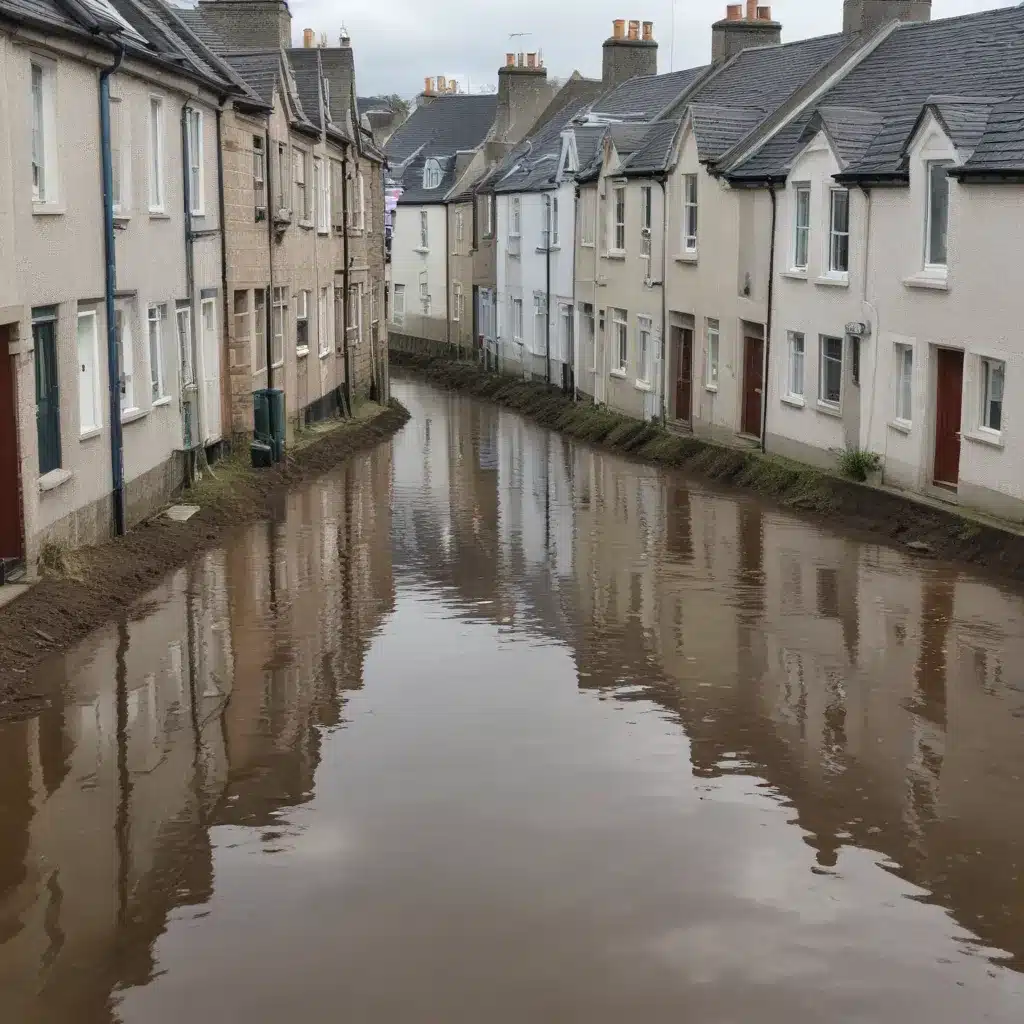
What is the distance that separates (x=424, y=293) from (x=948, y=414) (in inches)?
1771

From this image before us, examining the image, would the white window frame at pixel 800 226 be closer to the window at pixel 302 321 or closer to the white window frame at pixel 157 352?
the window at pixel 302 321

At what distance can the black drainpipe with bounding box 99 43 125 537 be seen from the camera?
19016 millimetres

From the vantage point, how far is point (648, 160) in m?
37.1

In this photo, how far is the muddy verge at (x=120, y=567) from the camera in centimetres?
1395

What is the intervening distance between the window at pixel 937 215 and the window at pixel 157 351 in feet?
38.2

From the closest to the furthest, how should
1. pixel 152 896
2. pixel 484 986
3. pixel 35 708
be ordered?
pixel 484 986
pixel 152 896
pixel 35 708

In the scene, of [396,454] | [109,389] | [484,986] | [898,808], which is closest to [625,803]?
[898,808]

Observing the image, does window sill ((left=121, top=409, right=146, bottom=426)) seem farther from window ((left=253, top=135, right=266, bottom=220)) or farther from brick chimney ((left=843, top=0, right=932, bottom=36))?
brick chimney ((left=843, top=0, right=932, bottom=36))

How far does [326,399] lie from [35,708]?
24351 mm

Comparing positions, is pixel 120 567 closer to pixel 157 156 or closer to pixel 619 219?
pixel 157 156

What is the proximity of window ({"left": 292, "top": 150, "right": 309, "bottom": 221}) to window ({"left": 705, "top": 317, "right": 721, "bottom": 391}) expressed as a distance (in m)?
9.28

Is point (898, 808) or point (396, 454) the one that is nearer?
point (898, 808)

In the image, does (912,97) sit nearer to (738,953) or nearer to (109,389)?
(109,389)

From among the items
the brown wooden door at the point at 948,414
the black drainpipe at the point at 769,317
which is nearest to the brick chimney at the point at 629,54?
the black drainpipe at the point at 769,317
